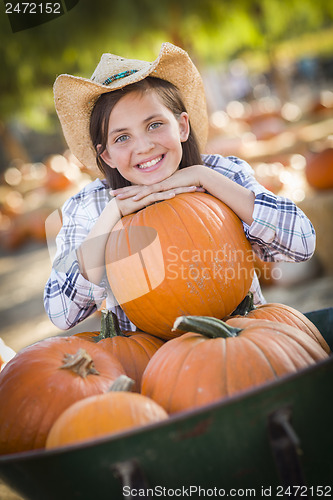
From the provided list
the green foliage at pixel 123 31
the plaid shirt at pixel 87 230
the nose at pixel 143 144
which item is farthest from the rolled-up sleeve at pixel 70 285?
the green foliage at pixel 123 31

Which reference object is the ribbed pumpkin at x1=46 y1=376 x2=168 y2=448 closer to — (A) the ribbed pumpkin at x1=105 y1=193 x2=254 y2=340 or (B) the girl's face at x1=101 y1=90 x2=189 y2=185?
(A) the ribbed pumpkin at x1=105 y1=193 x2=254 y2=340

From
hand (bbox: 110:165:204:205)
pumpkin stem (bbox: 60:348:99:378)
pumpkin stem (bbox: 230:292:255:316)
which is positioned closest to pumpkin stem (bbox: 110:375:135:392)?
pumpkin stem (bbox: 60:348:99:378)

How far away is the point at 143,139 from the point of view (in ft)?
5.08

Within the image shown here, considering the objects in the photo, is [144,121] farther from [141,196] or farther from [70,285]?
[70,285]

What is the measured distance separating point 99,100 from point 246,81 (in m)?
24.5

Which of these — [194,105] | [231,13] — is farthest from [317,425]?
[231,13]

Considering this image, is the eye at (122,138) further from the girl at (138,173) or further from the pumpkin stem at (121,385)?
the pumpkin stem at (121,385)

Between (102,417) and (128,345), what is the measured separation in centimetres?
42

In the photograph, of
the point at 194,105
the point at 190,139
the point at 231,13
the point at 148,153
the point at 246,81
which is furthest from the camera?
the point at 246,81

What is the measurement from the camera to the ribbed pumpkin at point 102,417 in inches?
37.7

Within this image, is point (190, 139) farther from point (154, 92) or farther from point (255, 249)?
point (255, 249)

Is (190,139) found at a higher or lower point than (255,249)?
higher

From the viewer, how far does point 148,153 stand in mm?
1560

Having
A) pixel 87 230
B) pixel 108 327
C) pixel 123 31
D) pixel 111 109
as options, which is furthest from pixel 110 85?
pixel 123 31
